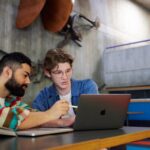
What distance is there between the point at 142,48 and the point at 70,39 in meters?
1.14

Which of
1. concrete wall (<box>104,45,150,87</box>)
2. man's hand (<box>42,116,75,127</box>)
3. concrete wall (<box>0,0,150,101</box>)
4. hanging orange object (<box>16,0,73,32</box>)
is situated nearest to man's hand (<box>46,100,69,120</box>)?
man's hand (<box>42,116,75,127</box>)

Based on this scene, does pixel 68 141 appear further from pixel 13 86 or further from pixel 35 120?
pixel 13 86

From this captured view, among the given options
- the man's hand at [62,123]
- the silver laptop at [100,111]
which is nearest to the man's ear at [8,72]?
the man's hand at [62,123]

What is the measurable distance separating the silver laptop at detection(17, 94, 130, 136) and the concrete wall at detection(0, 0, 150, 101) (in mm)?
2090

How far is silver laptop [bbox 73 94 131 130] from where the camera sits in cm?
106

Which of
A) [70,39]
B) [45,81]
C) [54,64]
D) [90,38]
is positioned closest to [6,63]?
[54,64]

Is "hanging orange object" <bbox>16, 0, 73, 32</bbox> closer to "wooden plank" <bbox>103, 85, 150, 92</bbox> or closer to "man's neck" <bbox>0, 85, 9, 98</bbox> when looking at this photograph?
"wooden plank" <bbox>103, 85, 150, 92</bbox>

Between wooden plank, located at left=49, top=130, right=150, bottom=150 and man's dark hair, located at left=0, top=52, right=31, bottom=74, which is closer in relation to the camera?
wooden plank, located at left=49, top=130, right=150, bottom=150

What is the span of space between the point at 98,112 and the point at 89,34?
3.41 meters

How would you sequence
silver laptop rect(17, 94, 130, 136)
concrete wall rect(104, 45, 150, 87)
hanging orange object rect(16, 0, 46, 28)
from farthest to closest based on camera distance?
concrete wall rect(104, 45, 150, 87) < hanging orange object rect(16, 0, 46, 28) < silver laptop rect(17, 94, 130, 136)

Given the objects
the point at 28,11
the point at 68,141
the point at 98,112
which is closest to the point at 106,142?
the point at 68,141

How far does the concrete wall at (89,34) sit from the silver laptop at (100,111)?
209 cm

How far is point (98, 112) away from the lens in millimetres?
1085

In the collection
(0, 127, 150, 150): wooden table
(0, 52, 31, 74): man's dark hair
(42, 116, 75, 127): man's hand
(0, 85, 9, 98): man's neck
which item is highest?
(0, 52, 31, 74): man's dark hair
